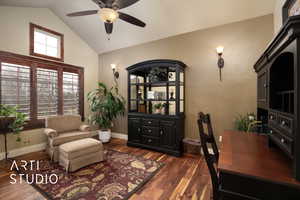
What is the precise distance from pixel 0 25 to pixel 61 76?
1.50 meters

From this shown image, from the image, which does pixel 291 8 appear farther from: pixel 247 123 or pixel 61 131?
pixel 61 131

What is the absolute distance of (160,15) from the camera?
10.2 feet

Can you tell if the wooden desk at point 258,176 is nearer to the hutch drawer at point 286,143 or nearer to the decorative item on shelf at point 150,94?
the hutch drawer at point 286,143

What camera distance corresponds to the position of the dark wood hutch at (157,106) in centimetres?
320

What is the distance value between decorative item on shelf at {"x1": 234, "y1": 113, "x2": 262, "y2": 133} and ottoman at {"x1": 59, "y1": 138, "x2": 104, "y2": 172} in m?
2.74

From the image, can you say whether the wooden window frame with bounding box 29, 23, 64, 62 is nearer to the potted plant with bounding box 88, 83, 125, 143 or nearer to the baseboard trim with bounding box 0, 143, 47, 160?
the potted plant with bounding box 88, 83, 125, 143

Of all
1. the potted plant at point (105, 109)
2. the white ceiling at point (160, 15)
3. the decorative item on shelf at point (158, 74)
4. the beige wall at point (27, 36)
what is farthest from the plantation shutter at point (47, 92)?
the decorative item on shelf at point (158, 74)

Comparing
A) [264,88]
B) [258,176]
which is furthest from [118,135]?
[258,176]

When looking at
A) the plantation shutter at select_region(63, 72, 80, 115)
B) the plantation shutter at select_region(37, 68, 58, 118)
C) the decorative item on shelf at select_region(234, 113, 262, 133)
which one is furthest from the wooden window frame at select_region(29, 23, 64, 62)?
the decorative item on shelf at select_region(234, 113, 262, 133)

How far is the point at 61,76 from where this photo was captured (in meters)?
3.97

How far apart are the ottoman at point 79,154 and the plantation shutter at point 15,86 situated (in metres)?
1.65

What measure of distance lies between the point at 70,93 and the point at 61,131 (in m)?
1.30

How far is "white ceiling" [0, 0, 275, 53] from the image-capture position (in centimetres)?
267

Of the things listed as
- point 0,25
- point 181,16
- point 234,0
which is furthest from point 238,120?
point 0,25
